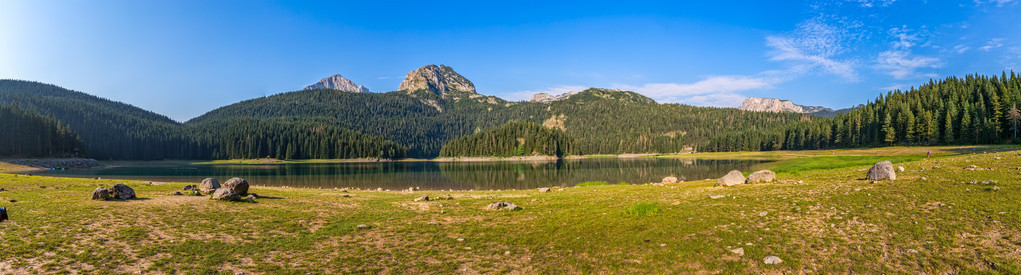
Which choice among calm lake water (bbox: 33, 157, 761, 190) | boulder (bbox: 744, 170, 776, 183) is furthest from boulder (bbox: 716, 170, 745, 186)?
calm lake water (bbox: 33, 157, 761, 190)

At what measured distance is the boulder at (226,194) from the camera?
20.3 metres

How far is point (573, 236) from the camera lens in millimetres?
12719

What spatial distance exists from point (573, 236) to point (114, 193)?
873 inches

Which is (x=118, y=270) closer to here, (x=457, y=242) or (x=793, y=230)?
(x=457, y=242)

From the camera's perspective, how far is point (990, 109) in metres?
105

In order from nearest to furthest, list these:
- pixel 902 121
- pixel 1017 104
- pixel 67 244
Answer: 1. pixel 67 244
2. pixel 1017 104
3. pixel 902 121

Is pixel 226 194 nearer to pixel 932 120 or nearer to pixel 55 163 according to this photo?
pixel 55 163

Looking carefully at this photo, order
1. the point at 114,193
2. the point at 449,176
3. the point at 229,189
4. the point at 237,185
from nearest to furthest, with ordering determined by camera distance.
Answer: the point at 114,193 < the point at 229,189 < the point at 237,185 < the point at 449,176

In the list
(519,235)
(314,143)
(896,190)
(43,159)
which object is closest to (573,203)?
(519,235)

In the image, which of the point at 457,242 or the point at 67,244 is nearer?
the point at 67,244

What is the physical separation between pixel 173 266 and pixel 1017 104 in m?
149

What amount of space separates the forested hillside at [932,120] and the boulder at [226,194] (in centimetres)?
14148

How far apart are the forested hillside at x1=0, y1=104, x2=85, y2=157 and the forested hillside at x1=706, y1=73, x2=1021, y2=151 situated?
256109mm

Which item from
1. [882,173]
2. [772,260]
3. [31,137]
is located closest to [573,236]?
[772,260]
